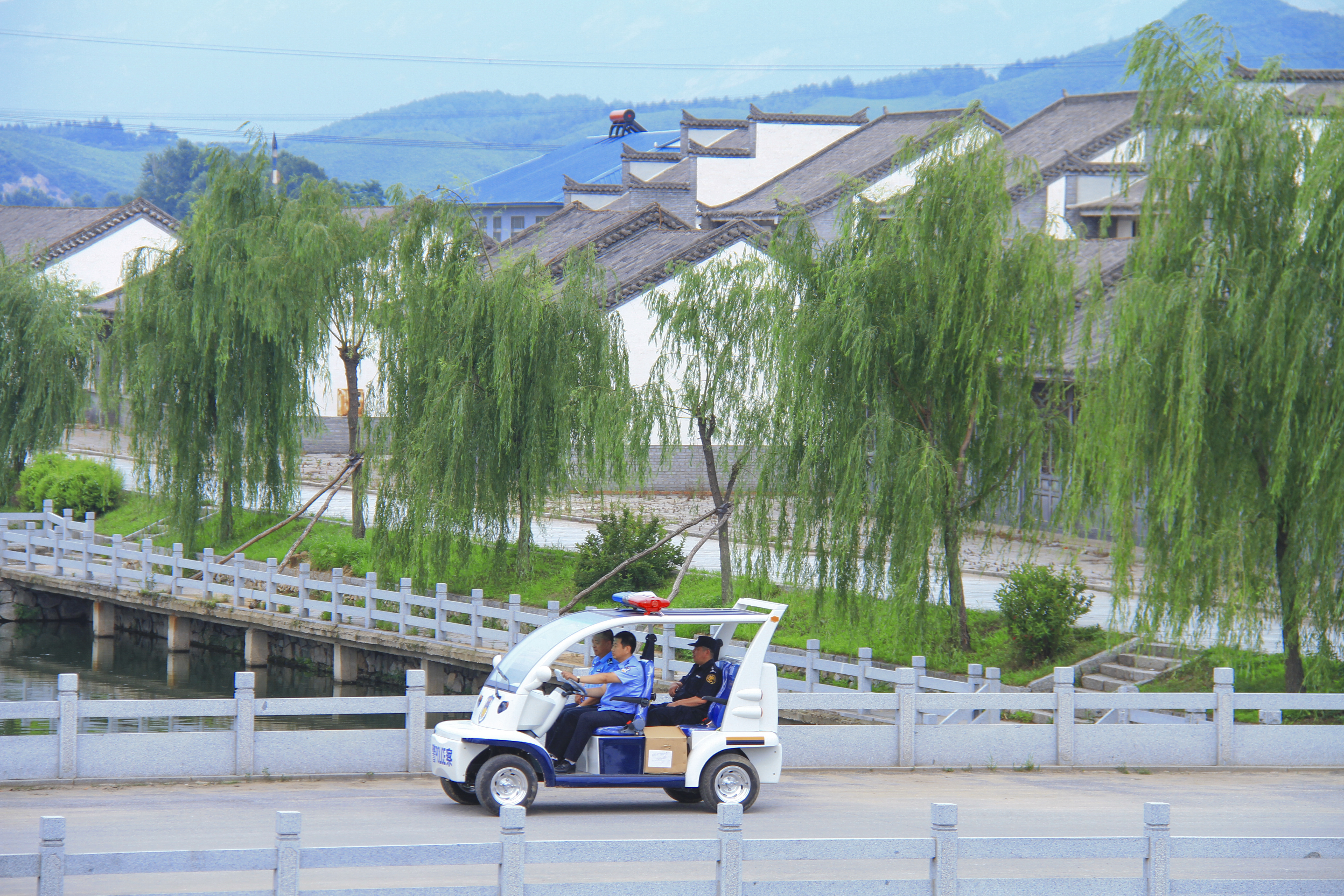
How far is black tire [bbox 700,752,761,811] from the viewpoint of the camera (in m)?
10.8

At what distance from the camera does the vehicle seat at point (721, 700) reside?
11.1 metres

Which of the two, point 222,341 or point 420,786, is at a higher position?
point 222,341

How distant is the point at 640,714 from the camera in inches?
433

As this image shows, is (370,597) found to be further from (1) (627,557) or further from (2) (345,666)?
(1) (627,557)

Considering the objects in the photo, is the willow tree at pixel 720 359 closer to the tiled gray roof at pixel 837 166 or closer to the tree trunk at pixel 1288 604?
the tree trunk at pixel 1288 604

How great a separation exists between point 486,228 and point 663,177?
2809cm

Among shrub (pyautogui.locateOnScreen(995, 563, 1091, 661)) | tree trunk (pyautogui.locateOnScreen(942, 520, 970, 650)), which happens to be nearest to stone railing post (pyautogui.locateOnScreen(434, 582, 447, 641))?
tree trunk (pyautogui.locateOnScreen(942, 520, 970, 650))

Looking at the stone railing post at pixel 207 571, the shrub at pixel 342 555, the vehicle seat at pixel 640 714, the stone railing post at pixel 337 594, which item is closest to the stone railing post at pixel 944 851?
the vehicle seat at pixel 640 714

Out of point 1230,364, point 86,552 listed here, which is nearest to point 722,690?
point 1230,364

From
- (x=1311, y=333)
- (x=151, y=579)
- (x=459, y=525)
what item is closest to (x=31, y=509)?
(x=151, y=579)

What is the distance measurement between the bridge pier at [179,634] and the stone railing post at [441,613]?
7.41m

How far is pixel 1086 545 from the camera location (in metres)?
27.7

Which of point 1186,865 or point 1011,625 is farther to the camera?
point 1011,625

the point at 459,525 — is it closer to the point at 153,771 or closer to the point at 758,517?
the point at 758,517
